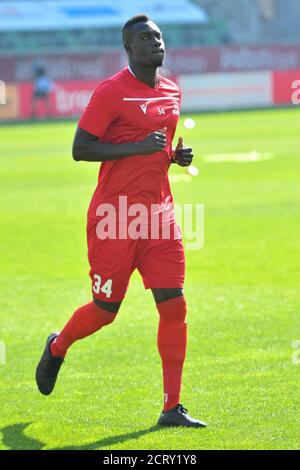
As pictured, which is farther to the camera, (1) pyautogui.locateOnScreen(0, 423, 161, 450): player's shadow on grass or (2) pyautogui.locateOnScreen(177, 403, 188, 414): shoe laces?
(2) pyautogui.locateOnScreen(177, 403, 188, 414): shoe laces

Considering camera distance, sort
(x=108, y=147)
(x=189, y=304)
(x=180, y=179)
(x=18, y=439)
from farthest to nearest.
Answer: (x=180, y=179), (x=189, y=304), (x=108, y=147), (x=18, y=439)

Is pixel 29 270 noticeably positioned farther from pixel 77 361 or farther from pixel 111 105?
pixel 111 105

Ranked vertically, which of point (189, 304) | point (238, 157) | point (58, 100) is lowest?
point (58, 100)

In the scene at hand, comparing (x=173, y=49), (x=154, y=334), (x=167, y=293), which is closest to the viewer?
(x=167, y=293)

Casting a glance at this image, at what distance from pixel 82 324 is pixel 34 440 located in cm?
90

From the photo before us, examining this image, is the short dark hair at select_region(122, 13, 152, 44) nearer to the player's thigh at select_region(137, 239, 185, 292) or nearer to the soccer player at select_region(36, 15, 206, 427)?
the soccer player at select_region(36, 15, 206, 427)

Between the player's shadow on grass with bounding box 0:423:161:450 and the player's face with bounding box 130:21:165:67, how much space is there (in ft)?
6.96

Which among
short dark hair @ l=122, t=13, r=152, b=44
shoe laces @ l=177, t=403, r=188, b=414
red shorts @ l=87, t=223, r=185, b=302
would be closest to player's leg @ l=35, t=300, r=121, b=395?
red shorts @ l=87, t=223, r=185, b=302

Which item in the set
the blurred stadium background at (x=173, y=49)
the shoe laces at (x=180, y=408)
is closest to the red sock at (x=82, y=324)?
the shoe laces at (x=180, y=408)

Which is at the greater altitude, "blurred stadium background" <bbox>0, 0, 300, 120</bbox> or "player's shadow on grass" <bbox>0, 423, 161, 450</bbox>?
"player's shadow on grass" <bbox>0, 423, 161, 450</bbox>

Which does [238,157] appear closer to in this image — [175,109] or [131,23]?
[175,109]

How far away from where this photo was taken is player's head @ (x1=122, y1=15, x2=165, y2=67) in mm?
6785

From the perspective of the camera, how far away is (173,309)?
685 cm

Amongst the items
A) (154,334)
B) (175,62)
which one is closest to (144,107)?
(154,334)
